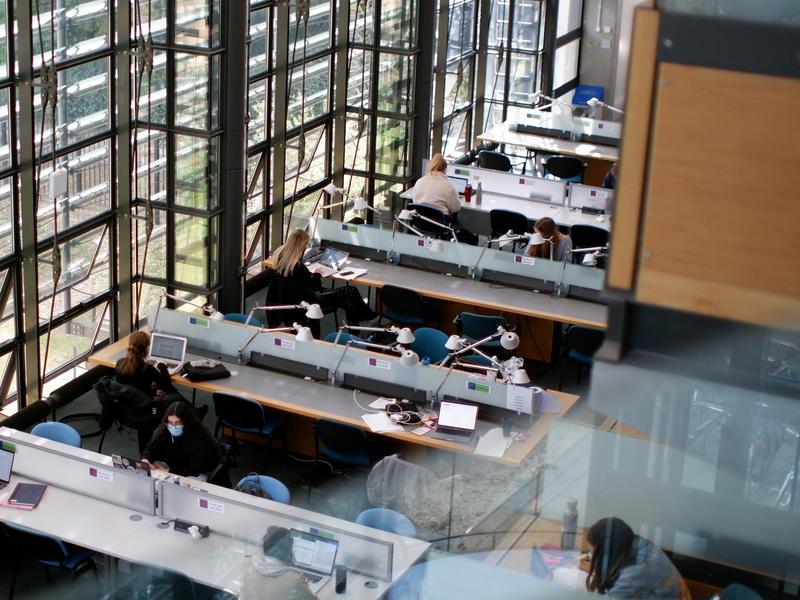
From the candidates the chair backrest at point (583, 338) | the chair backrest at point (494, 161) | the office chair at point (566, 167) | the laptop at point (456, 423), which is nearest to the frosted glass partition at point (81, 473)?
the laptop at point (456, 423)

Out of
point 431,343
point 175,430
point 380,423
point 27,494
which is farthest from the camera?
point 431,343

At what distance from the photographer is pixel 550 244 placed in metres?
8.26

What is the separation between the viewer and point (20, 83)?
6.60m

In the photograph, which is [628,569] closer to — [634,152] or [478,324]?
→ [634,152]

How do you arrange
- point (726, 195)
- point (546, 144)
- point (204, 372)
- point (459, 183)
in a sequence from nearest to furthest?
point (726, 195)
point (204, 372)
point (459, 183)
point (546, 144)

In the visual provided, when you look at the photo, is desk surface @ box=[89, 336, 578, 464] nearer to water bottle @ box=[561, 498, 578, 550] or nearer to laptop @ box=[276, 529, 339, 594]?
laptop @ box=[276, 529, 339, 594]

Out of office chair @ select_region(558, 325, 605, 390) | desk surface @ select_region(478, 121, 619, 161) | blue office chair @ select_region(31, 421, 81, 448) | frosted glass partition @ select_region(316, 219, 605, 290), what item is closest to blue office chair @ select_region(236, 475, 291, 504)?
blue office chair @ select_region(31, 421, 81, 448)

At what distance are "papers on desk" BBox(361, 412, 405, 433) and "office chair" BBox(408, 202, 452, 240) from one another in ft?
10.2

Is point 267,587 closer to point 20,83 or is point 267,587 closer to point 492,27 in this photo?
point 20,83

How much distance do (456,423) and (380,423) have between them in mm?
411

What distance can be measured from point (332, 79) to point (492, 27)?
9.44 ft

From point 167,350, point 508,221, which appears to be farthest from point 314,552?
point 508,221

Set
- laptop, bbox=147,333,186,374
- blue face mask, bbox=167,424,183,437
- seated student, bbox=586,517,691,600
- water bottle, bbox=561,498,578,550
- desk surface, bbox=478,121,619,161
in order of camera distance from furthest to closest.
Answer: desk surface, bbox=478,121,619,161 → laptop, bbox=147,333,186,374 → blue face mask, bbox=167,424,183,437 → water bottle, bbox=561,498,578,550 → seated student, bbox=586,517,691,600

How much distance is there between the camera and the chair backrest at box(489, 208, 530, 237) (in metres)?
9.47
